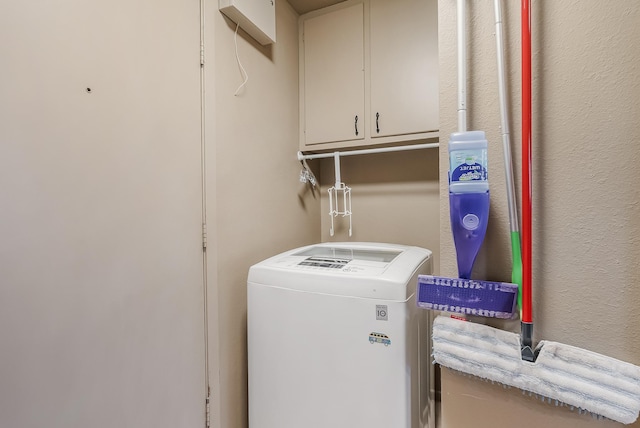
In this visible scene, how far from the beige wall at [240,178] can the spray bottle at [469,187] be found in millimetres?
968

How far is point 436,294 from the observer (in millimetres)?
667

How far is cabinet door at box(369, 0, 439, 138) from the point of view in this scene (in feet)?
5.08

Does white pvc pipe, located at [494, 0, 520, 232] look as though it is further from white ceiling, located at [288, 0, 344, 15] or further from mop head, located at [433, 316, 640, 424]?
white ceiling, located at [288, 0, 344, 15]

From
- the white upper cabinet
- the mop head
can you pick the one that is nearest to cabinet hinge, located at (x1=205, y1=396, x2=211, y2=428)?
the mop head

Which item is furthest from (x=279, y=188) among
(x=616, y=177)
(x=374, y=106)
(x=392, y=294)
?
(x=616, y=177)

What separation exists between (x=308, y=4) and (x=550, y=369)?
2028 mm

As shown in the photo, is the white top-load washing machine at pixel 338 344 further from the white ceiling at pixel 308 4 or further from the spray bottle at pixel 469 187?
the white ceiling at pixel 308 4

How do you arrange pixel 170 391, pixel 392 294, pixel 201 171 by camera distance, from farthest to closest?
pixel 201 171 < pixel 170 391 < pixel 392 294

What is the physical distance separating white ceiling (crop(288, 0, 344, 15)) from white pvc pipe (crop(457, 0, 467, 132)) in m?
1.37

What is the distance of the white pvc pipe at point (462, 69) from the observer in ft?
2.16

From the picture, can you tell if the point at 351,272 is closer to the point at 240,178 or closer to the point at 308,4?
the point at 240,178

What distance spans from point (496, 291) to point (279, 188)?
50.0 inches

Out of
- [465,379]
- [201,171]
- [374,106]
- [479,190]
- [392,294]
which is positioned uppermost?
[374,106]

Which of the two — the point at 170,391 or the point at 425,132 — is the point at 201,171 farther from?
the point at 425,132
